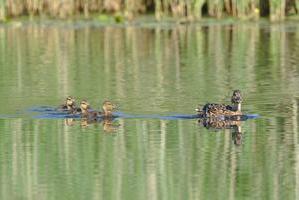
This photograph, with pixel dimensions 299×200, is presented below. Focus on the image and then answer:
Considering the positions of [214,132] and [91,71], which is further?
[91,71]

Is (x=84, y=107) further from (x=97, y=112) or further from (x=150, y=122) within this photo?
(x=150, y=122)

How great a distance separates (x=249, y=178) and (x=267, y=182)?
19cm

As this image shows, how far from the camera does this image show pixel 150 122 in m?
12.8

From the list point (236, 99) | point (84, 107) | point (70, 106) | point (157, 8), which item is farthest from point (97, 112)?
point (157, 8)

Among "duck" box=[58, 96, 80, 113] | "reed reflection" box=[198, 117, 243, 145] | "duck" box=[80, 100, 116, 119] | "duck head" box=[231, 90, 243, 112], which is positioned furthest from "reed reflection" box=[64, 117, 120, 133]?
"duck head" box=[231, 90, 243, 112]

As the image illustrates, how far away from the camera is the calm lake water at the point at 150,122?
975 cm

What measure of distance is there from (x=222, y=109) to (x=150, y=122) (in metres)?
0.79

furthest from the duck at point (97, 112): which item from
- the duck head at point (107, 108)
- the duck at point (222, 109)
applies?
the duck at point (222, 109)

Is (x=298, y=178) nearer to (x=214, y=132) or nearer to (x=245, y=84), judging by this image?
(x=214, y=132)

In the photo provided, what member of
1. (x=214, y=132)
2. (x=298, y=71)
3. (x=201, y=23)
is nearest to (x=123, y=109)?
(x=214, y=132)

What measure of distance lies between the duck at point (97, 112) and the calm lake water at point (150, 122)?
183 millimetres

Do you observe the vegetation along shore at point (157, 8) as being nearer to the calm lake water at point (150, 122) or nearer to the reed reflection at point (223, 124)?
the calm lake water at point (150, 122)

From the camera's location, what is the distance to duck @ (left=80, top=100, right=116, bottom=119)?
512 inches

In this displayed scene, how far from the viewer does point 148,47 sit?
2264 cm
